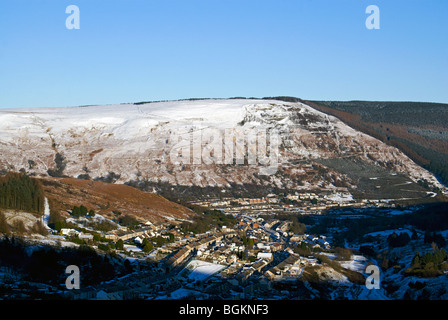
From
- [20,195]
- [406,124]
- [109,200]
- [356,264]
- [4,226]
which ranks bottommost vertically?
[356,264]

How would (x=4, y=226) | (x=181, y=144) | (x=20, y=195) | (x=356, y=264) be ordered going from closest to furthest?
(x=4, y=226) < (x=356, y=264) < (x=20, y=195) < (x=181, y=144)

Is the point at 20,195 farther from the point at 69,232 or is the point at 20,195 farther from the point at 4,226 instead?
the point at 4,226

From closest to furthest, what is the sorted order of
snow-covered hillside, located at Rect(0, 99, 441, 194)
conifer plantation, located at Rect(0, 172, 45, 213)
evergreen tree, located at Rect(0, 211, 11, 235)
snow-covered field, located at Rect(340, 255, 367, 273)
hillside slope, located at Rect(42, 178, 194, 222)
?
evergreen tree, located at Rect(0, 211, 11, 235) → snow-covered field, located at Rect(340, 255, 367, 273) → conifer plantation, located at Rect(0, 172, 45, 213) → hillside slope, located at Rect(42, 178, 194, 222) → snow-covered hillside, located at Rect(0, 99, 441, 194)

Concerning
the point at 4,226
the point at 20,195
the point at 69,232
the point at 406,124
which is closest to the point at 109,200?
the point at 20,195

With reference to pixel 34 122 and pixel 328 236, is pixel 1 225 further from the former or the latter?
pixel 34 122

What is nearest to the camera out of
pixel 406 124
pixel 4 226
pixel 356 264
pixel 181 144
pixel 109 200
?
pixel 4 226

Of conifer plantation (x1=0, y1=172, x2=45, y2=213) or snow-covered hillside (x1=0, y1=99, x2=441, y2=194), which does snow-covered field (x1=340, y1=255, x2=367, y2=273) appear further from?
snow-covered hillside (x1=0, y1=99, x2=441, y2=194)

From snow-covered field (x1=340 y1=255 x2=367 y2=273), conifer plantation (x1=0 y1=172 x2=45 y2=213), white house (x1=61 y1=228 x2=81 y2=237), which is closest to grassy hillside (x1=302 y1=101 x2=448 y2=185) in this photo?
snow-covered field (x1=340 y1=255 x2=367 y2=273)
